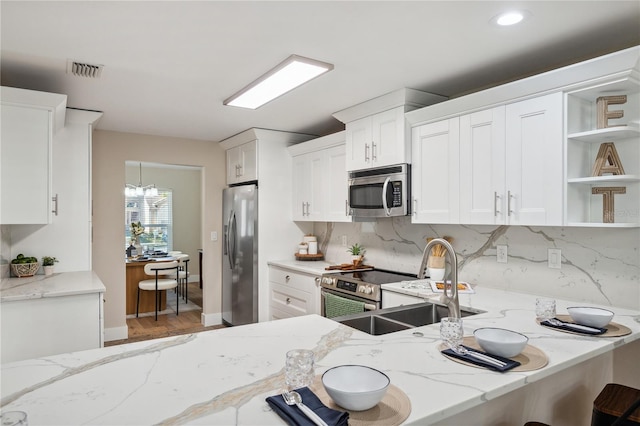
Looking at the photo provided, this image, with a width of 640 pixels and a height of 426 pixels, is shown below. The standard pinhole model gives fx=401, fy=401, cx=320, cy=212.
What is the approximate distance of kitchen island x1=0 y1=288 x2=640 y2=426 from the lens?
1.05m

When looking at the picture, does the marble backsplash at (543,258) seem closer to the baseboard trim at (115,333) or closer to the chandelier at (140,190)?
the baseboard trim at (115,333)

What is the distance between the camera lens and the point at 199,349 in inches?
59.2

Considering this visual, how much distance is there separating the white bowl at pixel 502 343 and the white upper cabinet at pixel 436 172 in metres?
1.40

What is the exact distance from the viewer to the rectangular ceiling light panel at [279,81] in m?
2.51

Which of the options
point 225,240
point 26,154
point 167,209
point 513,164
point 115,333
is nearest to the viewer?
point 513,164

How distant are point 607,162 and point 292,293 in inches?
114

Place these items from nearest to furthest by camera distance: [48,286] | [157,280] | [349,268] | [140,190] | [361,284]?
[48,286], [361,284], [349,268], [157,280], [140,190]

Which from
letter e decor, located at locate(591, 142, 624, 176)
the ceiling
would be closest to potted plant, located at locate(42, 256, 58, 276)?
the ceiling

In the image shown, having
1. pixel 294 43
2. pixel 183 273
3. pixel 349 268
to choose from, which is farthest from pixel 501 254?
pixel 183 273

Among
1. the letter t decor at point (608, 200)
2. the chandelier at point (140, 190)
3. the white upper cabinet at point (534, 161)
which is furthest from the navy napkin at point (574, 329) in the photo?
the chandelier at point (140, 190)

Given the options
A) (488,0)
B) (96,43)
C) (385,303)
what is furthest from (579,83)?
(96,43)

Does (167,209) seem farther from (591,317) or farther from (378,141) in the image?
(591,317)

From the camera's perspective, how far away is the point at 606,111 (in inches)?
85.9

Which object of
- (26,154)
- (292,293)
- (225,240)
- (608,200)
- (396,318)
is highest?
(26,154)
